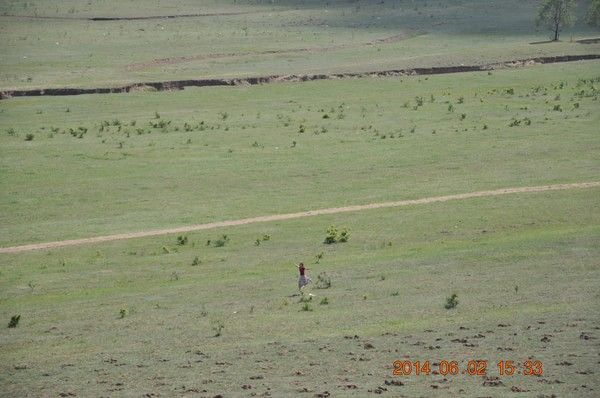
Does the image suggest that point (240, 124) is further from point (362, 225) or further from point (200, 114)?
point (362, 225)

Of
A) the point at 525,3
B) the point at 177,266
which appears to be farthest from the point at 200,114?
the point at 525,3

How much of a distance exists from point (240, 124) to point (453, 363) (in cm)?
3704

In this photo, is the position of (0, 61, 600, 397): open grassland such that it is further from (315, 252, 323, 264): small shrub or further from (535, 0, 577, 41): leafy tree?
(535, 0, 577, 41): leafy tree

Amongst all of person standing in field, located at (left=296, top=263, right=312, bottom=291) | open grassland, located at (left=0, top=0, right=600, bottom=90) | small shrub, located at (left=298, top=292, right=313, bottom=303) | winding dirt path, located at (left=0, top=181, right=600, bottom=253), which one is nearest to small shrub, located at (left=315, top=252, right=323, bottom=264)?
person standing in field, located at (left=296, top=263, right=312, bottom=291)

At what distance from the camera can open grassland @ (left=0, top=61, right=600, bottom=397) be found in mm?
24281

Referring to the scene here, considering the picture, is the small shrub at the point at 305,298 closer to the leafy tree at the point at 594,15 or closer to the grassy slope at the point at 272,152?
the grassy slope at the point at 272,152

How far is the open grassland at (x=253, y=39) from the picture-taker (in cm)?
7838

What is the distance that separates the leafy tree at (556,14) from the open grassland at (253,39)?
1.04 metres

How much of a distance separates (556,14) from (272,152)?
46.8 metres

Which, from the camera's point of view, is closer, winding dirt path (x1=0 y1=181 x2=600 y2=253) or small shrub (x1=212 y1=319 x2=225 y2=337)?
small shrub (x1=212 y1=319 x2=225 y2=337)

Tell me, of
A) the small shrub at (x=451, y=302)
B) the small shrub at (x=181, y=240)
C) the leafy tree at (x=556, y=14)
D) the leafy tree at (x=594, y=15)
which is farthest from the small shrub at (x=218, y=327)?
the leafy tree at (x=556, y=14)
